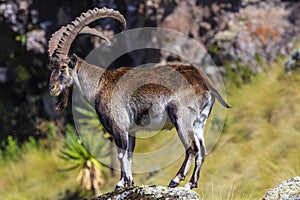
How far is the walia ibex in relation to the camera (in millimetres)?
7480

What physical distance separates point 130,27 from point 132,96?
7768 mm

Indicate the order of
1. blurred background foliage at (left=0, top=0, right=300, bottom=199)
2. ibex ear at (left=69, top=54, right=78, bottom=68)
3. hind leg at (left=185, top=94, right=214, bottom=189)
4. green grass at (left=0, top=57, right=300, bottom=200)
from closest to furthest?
hind leg at (left=185, top=94, right=214, bottom=189) → ibex ear at (left=69, top=54, right=78, bottom=68) → green grass at (left=0, top=57, right=300, bottom=200) → blurred background foliage at (left=0, top=0, right=300, bottom=199)

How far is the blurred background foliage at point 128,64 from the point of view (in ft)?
45.3

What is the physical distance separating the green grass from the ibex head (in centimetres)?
412

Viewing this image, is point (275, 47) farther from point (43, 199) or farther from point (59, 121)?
point (43, 199)

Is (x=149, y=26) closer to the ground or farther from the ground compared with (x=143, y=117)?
farther from the ground

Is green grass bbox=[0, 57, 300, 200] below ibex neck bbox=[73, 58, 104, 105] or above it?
below

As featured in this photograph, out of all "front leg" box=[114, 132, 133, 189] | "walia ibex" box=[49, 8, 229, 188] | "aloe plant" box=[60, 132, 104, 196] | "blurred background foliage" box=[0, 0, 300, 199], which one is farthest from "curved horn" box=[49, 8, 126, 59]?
"blurred background foliage" box=[0, 0, 300, 199]

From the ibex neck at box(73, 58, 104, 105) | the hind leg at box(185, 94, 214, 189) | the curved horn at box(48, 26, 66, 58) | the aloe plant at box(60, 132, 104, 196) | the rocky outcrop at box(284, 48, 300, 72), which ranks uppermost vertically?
the curved horn at box(48, 26, 66, 58)

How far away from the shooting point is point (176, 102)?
24.7 feet

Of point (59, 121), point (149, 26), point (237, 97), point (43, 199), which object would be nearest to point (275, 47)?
point (237, 97)

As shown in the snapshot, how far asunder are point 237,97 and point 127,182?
7639 mm

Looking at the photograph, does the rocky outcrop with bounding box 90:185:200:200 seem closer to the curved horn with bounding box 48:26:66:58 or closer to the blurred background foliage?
the curved horn with bounding box 48:26:66:58

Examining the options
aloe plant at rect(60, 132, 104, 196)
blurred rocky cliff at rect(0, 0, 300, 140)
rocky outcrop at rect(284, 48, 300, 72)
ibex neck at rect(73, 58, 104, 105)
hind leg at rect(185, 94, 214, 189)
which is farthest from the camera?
blurred rocky cliff at rect(0, 0, 300, 140)
